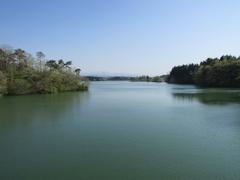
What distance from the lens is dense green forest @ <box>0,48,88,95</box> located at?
40.8 meters

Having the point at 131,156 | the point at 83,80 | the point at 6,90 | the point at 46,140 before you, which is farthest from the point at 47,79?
the point at 131,156

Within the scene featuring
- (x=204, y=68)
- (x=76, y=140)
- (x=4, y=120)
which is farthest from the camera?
(x=204, y=68)

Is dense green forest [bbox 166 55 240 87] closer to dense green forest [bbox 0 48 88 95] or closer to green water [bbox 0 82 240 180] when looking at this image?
dense green forest [bbox 0 48 88 95]

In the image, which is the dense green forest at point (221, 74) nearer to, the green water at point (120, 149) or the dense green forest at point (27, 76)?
the dense green forest at point (27, 76)

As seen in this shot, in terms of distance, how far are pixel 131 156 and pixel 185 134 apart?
467cm

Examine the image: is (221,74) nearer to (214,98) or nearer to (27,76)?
(214,98)

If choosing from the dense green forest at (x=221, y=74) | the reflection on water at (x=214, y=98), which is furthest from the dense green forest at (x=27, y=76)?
the dense green forest at (x=221, y=74)

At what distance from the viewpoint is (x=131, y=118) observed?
18.7m

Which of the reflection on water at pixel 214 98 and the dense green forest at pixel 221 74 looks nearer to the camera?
the reflection on water at pixel 214 98

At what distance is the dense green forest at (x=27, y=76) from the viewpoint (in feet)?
134

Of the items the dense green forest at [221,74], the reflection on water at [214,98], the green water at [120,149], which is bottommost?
the green water at [120,149]

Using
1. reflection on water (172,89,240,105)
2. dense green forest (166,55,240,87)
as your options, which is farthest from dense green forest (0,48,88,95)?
dense green forest (166,55,240,87)

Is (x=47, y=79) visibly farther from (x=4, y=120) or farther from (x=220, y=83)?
(x=220, y=83)

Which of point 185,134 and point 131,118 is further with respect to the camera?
point 131,118
